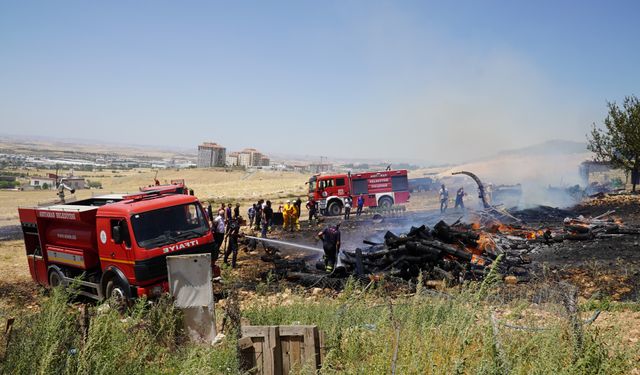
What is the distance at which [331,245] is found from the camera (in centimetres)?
1208

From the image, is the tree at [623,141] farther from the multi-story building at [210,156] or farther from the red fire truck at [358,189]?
the multi-story building at [210,156]

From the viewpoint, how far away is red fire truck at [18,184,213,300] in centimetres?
884

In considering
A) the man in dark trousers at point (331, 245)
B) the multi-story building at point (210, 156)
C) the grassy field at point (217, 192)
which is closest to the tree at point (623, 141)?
the grassy field at point (217, 192)

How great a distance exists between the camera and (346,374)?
4555 millimetres

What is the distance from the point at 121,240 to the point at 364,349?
592 centimetres

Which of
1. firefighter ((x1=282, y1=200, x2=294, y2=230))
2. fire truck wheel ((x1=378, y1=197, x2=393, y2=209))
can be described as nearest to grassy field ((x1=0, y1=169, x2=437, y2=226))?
fire truck wheel ((x1=378, y1=197, x2=393, y2=209))

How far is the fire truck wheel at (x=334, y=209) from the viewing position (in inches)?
1065

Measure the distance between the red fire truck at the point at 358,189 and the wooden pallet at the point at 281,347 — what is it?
22074mm

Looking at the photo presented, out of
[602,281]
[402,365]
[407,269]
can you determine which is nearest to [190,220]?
[407,269]

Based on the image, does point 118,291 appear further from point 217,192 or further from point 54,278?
point 217,192

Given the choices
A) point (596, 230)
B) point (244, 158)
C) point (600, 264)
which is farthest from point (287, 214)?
point (244, 158)

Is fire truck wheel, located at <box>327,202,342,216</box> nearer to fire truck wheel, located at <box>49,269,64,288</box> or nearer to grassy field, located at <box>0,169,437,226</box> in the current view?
grassy field, located at <box>0,169,437,226</box>

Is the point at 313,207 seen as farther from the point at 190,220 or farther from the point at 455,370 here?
the point at 455,370

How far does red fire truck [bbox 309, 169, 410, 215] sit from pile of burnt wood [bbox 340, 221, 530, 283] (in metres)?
13.6
